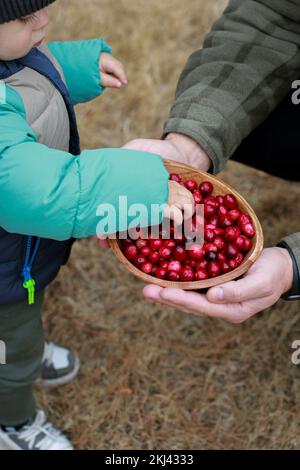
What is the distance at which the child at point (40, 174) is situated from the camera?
1.25 metres

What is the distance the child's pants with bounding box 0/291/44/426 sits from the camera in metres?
1.61

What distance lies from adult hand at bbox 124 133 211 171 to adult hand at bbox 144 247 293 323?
1.18 ft

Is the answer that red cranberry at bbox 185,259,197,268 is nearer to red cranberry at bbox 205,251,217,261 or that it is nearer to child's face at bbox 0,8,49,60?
red cranberry at bbox 205,251,217,261

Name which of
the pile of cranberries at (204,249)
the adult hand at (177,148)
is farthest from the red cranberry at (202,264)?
the adult hand at (177,148)

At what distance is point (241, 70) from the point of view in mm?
1885

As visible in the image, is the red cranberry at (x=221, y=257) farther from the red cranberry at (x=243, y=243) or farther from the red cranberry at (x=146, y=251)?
the red cranberry at (x=146, y=251)

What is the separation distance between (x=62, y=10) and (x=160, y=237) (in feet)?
7.48

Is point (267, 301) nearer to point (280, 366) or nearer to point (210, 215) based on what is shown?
point (210, 215)

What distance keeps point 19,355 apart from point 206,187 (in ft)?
2.23

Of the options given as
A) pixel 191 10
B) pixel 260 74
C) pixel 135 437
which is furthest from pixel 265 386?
pixel 191 10

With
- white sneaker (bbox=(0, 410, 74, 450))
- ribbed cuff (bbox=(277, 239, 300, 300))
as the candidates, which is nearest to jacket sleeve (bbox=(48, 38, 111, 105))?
ribbed cuff (bbox=(277, 239, 300, 300))

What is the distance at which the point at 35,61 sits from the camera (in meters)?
1.40

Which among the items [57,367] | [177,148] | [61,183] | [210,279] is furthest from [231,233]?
[57,367]

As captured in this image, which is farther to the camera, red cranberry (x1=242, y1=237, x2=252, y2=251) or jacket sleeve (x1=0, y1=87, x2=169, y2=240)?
red cranberry (x1=242, y1=237, x2=252, y2=251)
